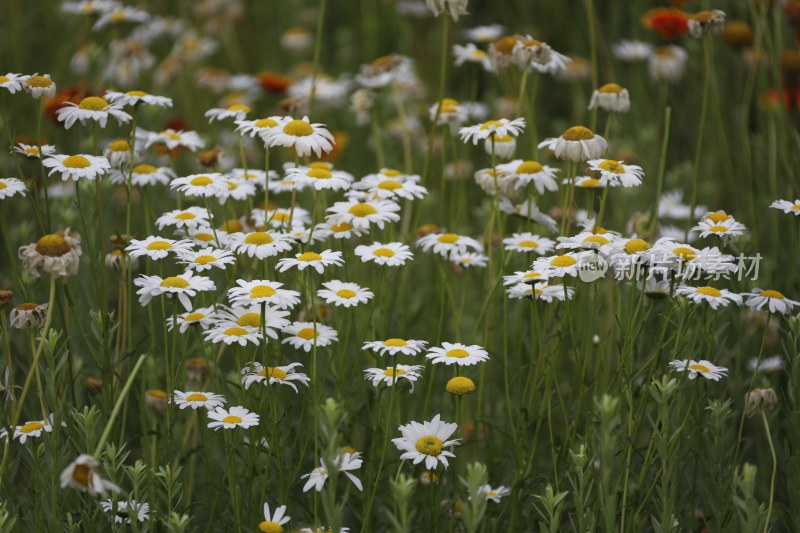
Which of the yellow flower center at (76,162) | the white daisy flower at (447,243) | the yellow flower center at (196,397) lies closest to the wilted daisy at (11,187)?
the yellow flower center at (76,162)

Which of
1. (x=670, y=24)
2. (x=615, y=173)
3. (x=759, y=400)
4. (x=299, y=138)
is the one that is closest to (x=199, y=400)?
(x=299, y=138)

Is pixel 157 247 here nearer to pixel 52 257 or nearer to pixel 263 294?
pixel 52 257

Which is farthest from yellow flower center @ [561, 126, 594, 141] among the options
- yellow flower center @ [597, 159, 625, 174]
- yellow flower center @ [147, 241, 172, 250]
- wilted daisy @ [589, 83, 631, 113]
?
yellow flower center @ [147, 241, 172, 250]

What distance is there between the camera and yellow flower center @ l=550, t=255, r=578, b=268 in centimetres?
230

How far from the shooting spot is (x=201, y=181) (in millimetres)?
2480

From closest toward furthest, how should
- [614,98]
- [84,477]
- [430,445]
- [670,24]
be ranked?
1. [84,477]
2. [430,445]
3. [614,98]
4. [670,24]

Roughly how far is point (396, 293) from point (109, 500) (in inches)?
46.6

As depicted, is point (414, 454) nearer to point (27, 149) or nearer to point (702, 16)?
point (27, 149)

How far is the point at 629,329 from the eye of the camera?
227cm

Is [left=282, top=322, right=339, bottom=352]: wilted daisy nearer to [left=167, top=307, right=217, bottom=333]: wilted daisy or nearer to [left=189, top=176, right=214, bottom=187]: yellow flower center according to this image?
[left=167, top=307, right=217, bottom=333]: wilted daisy

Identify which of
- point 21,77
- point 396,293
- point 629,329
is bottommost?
point 396,293

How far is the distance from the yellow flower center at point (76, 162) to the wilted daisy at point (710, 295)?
1550 mm

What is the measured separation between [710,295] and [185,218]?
1376mm

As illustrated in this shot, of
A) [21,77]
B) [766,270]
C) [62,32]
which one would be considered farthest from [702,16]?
[62,32]
